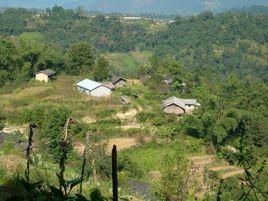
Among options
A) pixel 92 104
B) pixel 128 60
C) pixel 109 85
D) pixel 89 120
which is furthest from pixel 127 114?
pixel 128 60

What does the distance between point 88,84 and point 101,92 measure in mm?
1106

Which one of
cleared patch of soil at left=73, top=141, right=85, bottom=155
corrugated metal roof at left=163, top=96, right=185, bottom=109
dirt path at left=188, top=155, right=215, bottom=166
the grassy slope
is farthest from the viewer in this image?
corrugated metal roof at left=163, top=96, right=185, bottom=109

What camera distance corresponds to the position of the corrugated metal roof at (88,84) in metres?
31.2

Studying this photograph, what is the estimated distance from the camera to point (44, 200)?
1577mm

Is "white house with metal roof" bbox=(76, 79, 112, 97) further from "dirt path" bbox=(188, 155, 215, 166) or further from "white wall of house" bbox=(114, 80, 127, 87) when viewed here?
"dirt path" bbox=(188, 155, 215, 166)

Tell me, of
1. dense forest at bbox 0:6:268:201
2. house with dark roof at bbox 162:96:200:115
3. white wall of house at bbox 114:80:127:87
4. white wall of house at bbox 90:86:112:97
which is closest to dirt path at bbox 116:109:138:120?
dense forest at bbox 0:6:268:201

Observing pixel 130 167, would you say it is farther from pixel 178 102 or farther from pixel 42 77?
pixel 42 77

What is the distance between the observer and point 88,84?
31875mm

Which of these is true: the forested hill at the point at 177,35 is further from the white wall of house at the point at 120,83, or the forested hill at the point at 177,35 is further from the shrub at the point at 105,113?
the shrub at the point at 105,113

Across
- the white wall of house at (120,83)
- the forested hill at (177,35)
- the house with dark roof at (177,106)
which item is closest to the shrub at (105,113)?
the house with dark roof at (177,106)

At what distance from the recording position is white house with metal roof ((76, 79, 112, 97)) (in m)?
31.1

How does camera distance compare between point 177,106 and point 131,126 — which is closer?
point 131,126

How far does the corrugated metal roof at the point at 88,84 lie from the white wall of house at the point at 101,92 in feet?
0.80

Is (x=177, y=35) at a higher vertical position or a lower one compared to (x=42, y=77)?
lower
